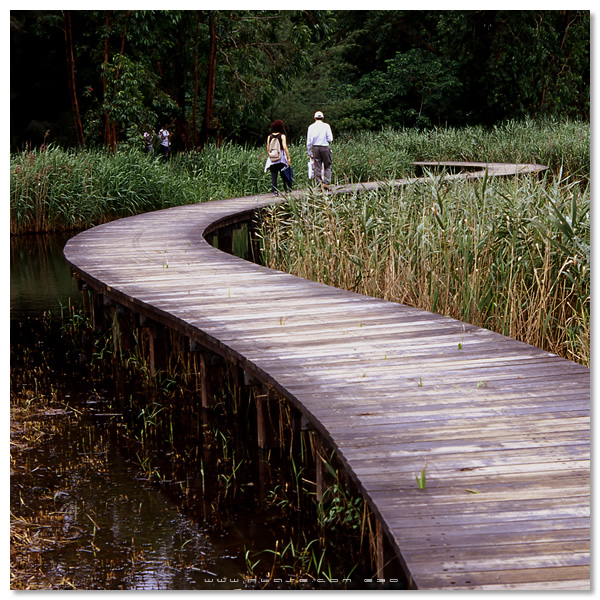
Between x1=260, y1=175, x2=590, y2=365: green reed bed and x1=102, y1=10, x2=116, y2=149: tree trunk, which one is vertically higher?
x1=102, y1=10, x2=116, y2=149: tree trunk

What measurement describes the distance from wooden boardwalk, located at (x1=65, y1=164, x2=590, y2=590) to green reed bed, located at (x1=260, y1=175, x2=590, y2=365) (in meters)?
0.61

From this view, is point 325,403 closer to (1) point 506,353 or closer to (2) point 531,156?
(1) point 506,353

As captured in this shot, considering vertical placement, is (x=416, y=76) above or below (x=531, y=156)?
above

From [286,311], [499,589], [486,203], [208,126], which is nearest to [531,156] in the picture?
[208,126]

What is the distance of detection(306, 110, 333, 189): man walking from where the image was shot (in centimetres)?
1251

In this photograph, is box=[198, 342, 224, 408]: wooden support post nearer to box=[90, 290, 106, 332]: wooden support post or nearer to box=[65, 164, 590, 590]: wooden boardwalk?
box=[65, 164, 590, 590]: wooden boardwalk

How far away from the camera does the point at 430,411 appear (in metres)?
3.40

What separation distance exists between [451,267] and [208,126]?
13844 mm

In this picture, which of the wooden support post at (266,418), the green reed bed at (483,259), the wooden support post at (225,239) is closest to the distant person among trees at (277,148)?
the wooden support post at (225,239)

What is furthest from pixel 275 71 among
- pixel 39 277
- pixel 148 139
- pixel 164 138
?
pixel 39 277

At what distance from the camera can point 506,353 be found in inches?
164

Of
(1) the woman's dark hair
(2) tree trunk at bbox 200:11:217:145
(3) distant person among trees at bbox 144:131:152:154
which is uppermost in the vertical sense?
(2) tree trunk at bbox 200:11:217:145

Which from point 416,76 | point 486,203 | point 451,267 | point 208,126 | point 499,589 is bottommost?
point 499,589

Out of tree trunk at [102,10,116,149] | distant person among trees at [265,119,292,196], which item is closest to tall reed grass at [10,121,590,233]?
distant person among trees at [265,119,292,196]
